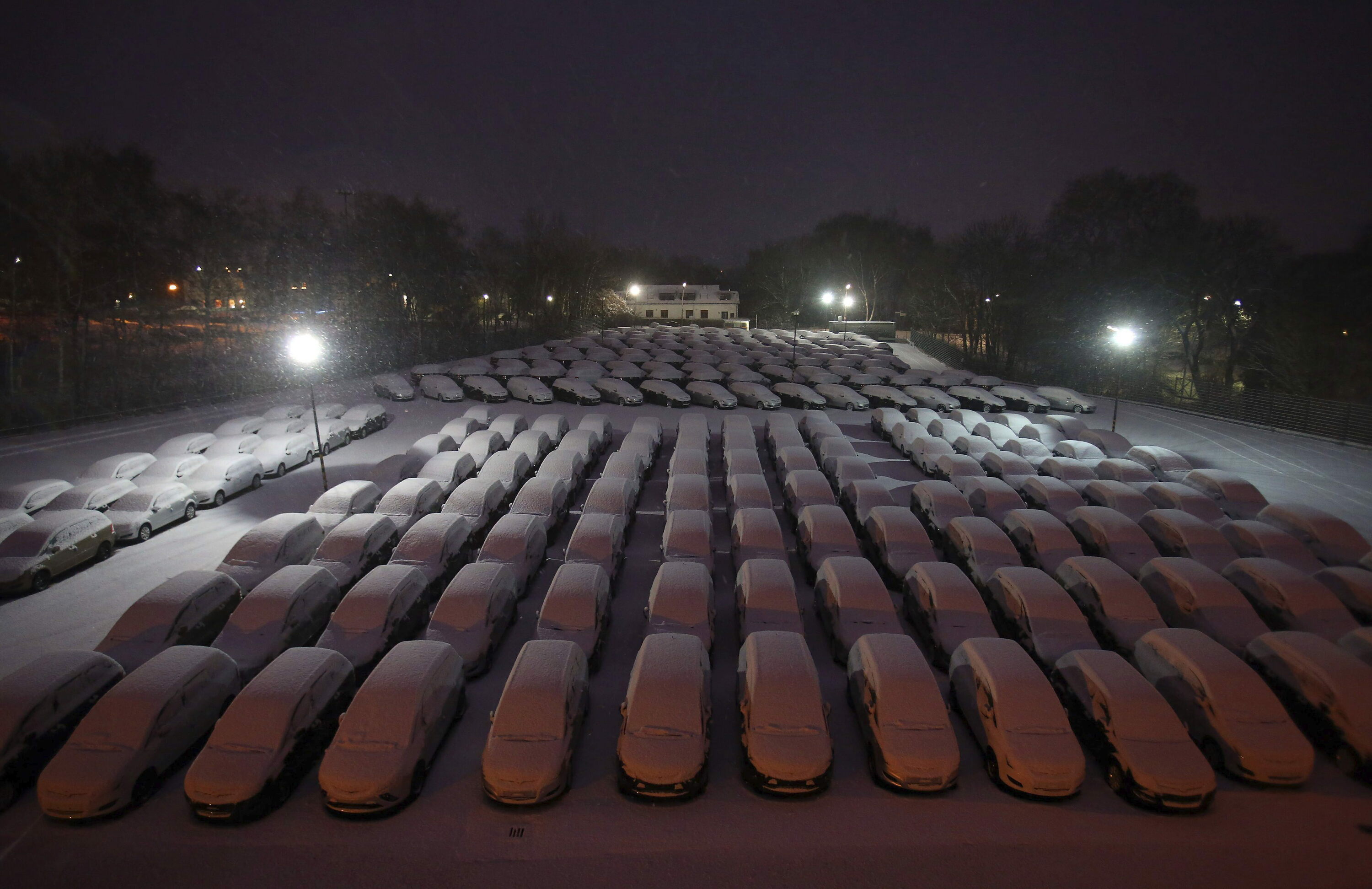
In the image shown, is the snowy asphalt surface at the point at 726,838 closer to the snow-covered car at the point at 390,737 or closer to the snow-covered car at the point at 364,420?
the snow-covered car at the point at 390,737

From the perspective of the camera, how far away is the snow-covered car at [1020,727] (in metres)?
7.12

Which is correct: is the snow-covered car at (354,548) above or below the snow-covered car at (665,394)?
below

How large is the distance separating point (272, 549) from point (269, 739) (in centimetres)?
572

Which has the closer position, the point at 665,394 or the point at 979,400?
the point at 979,400

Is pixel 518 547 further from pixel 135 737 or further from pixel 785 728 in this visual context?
pixel 785 728

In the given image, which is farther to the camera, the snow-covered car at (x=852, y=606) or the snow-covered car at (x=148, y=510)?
the snow-covered car at (x=148, y=510)

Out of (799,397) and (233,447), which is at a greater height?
(799,397)

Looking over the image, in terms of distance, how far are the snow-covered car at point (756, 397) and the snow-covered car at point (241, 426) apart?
1836 centimetres

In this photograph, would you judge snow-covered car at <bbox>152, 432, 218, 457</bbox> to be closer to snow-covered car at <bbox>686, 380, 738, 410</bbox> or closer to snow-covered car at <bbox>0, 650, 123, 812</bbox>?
snow-covered car at <bbox>0, 650, 123, 812</bbox>

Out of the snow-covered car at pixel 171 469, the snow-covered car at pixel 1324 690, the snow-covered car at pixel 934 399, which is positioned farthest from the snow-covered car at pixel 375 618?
the snow-covered car at pixel 934 399

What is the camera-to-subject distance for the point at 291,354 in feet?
49.4

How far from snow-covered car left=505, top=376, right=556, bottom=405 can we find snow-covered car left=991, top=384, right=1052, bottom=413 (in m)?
19.9

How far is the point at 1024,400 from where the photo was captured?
95.0 ft

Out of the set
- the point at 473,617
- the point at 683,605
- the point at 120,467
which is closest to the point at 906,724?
the point at 683,605
